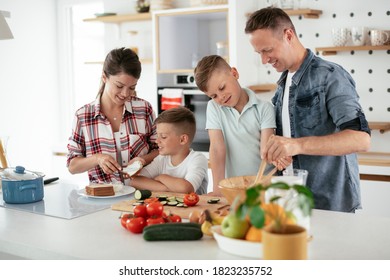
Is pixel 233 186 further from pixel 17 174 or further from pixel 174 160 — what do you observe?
pixel 17 174

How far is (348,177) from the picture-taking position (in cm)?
247

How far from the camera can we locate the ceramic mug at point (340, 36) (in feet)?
13.3

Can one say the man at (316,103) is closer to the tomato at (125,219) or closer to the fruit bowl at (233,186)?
the fruit bowl at (233,186)

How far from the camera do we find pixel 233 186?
2.10m

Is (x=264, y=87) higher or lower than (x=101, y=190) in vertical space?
higher

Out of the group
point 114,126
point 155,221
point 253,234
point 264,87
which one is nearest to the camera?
point 253,234

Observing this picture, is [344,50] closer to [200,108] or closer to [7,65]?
[200,108]

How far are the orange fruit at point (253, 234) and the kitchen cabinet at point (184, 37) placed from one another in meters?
3.23

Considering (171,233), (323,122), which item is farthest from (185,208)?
(323,122)

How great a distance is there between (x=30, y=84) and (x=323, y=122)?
404 cm

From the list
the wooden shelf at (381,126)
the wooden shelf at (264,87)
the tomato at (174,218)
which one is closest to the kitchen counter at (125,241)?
the tomato at (174,218)

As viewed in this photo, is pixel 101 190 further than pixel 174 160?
No

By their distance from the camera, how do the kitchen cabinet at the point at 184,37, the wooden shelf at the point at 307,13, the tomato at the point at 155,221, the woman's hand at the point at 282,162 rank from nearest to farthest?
the tomato at the point at 155,221
the woman's hand at the point at 282,162
the wooden shelf at the point at 307,13
the kitchen cabinet at the point at 184,37
